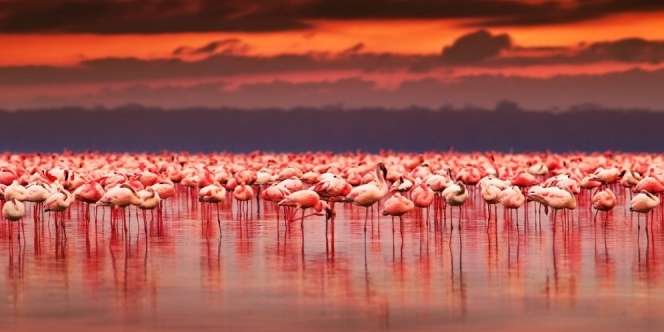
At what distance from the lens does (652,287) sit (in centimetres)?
1775

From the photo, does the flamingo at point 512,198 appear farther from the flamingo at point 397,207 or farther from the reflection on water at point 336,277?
the flamingo at point 397,207

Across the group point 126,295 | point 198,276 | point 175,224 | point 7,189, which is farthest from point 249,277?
point 175,224

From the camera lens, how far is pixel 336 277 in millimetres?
18984

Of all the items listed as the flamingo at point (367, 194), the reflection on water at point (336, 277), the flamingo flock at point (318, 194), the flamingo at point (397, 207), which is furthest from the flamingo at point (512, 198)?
the flamingo at point (397, 207)

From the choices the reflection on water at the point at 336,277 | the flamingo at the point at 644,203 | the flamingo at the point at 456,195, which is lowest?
the reflection on water at the point at 336,277

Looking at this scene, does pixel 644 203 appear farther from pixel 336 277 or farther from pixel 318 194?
pixel 336 277

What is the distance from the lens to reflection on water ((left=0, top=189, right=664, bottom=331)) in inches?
598

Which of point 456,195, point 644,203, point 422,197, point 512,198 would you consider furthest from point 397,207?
point 644,203

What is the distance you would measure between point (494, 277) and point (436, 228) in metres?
8.99

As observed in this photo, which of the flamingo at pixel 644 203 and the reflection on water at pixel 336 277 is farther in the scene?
the flamingo at pixel 644 203

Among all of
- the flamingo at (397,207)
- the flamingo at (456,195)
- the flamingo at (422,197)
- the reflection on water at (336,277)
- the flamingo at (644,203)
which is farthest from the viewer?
the flamingo at (456,195)

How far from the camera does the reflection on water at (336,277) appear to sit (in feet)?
49.9

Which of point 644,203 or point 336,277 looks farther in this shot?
point 644,203

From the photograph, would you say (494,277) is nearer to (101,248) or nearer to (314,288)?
(314,288)
